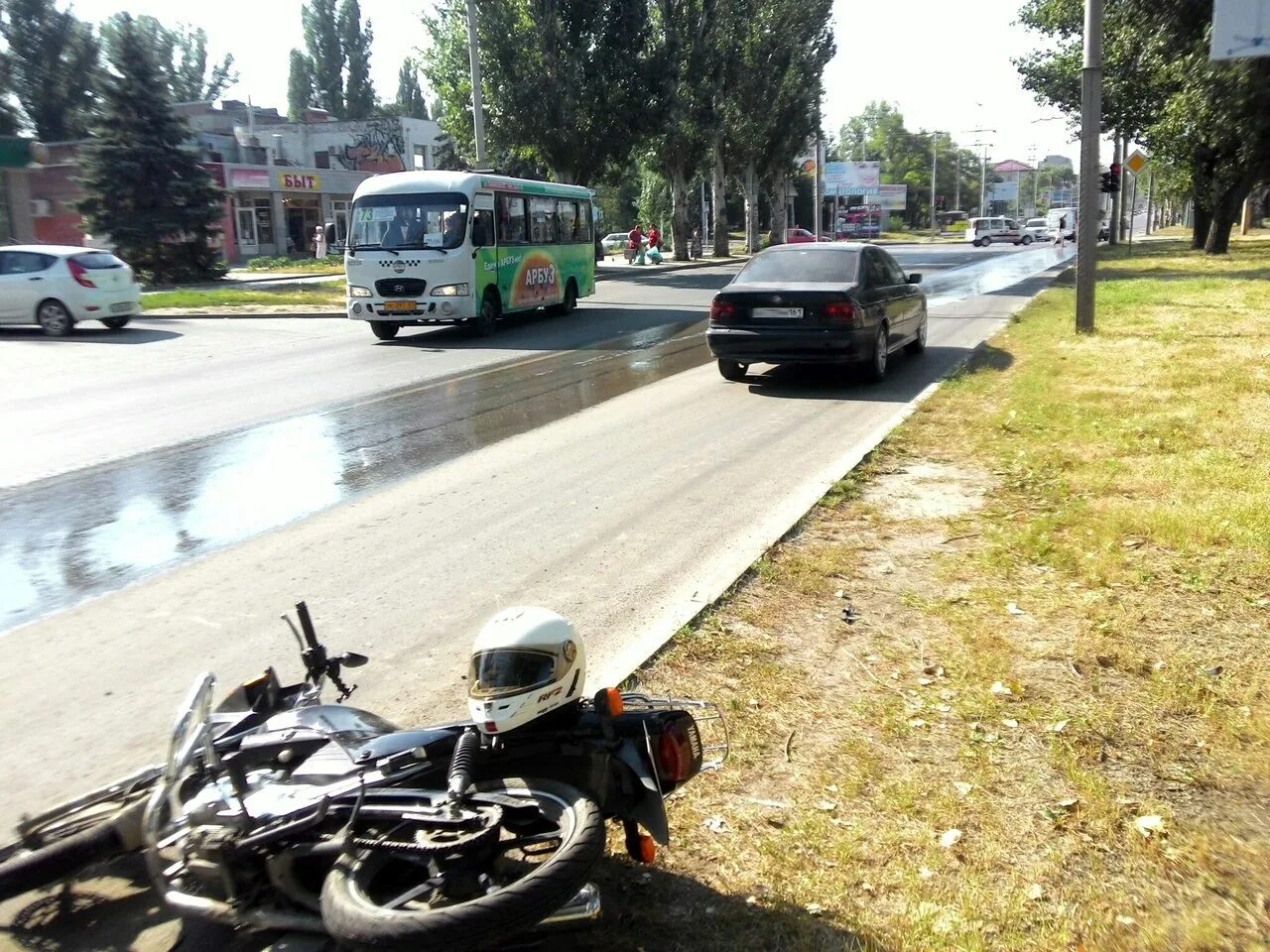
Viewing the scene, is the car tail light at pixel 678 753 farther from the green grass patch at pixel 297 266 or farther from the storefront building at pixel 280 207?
the storefront building at pixel 280 207

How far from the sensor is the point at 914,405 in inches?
445

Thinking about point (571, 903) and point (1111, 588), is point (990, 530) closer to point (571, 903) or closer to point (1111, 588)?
point (1111, 588)

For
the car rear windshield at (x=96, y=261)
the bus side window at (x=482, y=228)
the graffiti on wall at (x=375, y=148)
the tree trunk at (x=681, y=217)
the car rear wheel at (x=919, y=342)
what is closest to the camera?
the car rear wheel at (x=919, y=342)

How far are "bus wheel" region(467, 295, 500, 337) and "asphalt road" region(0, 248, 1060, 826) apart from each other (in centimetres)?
387

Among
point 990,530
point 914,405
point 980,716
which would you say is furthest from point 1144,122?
point 980,716

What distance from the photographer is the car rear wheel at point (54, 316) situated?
858 inches

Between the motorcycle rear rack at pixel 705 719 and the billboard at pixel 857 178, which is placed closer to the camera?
the motorcycle rear rack at pixel 705 719

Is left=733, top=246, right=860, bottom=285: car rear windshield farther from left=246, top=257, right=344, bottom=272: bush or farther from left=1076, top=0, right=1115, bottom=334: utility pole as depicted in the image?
left=246, top=257, right=344, bottom=272: bush

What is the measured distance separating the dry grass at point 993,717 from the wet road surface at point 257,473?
3.56m

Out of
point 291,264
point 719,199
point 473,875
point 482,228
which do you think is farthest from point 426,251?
point 719,199

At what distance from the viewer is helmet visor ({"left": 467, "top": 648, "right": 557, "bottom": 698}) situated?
297 centimetres

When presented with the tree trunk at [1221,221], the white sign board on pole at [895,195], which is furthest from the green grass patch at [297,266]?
the white sign board on pole at [895,195]

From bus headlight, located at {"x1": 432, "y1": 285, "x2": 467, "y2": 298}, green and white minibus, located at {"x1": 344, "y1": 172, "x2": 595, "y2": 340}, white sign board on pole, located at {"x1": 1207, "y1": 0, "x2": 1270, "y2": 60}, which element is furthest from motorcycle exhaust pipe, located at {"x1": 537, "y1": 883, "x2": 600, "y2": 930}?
white sign board on pole, located at {"x1": 1207, "y1": 0, "x2": 1270, "y2": 60}

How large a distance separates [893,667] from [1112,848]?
1474 mm
